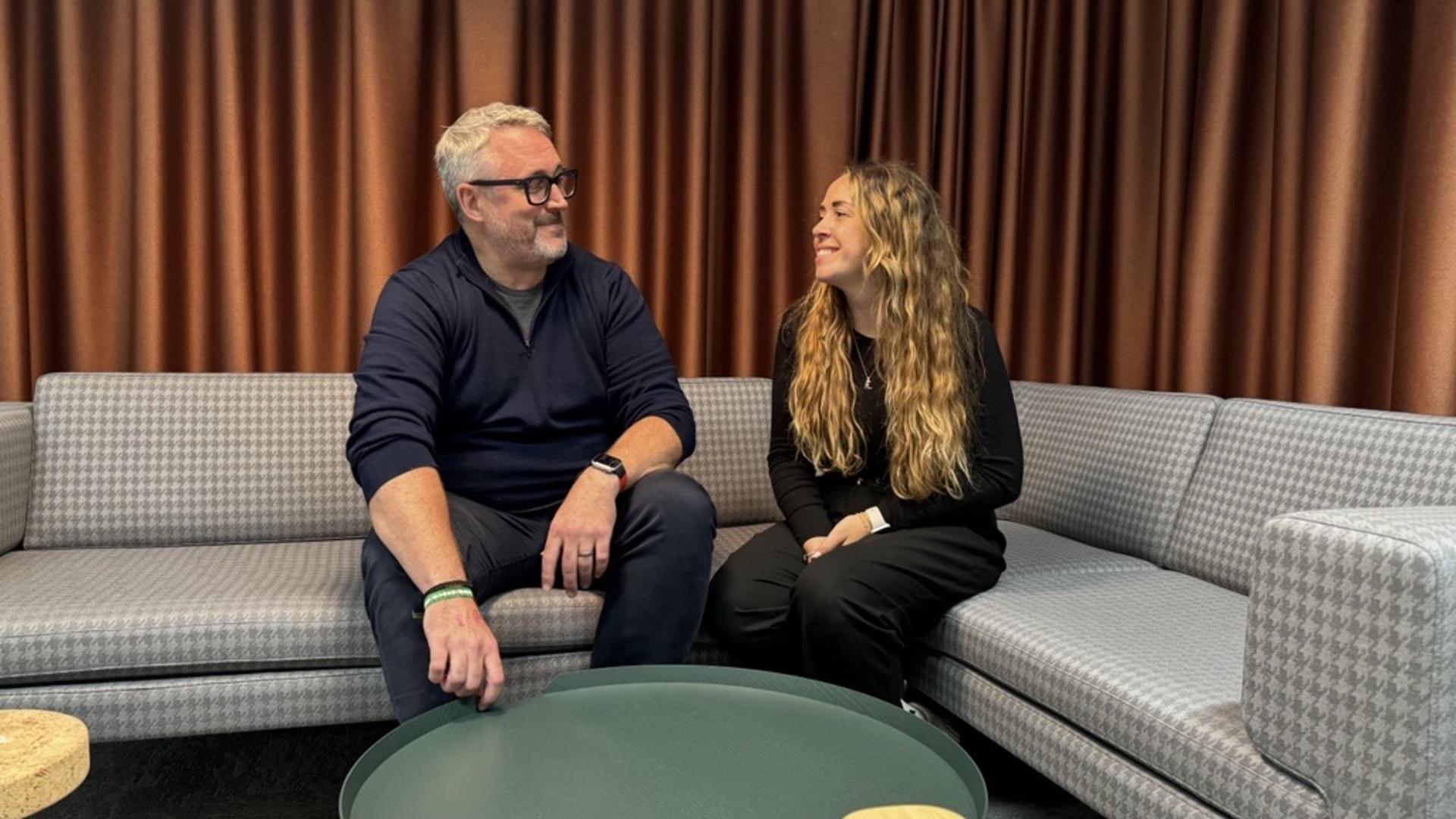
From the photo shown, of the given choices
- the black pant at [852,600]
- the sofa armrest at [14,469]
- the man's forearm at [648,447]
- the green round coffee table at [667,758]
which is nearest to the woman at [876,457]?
the black pant at [852,600]

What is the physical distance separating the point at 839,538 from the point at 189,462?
1311 millimetres

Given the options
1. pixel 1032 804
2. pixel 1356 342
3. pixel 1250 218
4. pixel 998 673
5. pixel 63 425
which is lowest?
pixel 1032 804


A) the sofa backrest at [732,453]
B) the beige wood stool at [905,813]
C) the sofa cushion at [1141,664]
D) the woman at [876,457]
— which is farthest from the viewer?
the sofa backrest at [732,453]

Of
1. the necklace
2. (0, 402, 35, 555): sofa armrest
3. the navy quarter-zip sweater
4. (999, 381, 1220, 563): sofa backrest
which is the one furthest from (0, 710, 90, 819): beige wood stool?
(999, 381, 1220, 563): sofa backrest

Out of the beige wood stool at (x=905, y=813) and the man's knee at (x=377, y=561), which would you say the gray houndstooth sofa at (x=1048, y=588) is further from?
the beige wood stool at (x=905, y=813)

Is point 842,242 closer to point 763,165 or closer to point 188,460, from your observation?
point 763,165

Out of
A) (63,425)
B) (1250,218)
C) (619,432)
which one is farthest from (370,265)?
(1250,218)

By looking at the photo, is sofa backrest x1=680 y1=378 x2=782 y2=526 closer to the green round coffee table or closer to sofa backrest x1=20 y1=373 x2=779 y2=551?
sofa backrest x1=20 y1=373 x2=779 y2=551

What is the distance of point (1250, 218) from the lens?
91.5 inches

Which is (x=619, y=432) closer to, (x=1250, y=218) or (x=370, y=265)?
(x=370, y=265)

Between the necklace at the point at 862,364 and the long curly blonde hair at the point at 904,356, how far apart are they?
0.01 meters

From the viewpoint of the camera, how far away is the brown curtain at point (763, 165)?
81.6 inches

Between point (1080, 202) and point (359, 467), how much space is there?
204 cm

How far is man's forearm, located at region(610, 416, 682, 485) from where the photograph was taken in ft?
5.78
